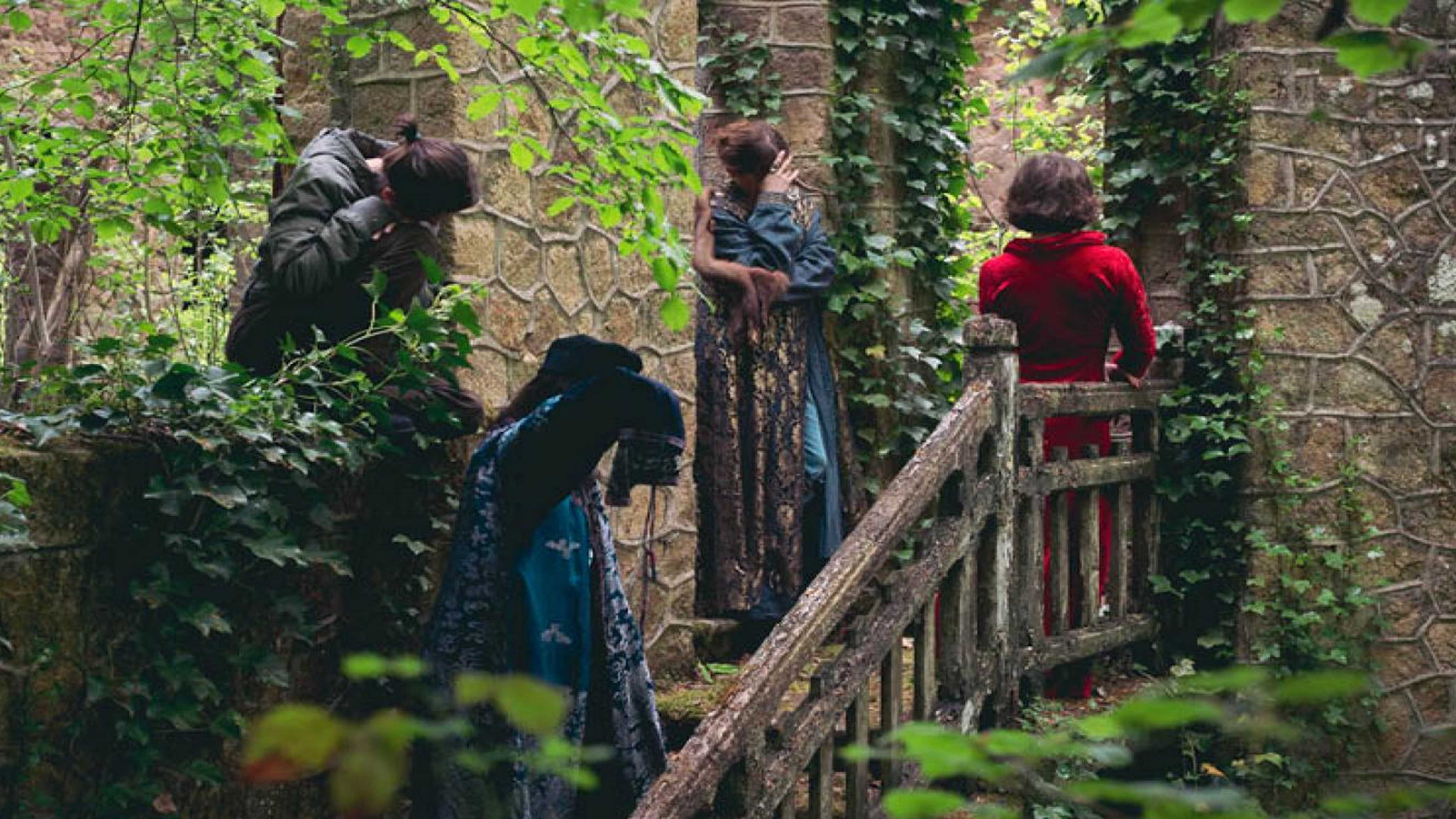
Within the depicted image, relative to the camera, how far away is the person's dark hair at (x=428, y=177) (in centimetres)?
376

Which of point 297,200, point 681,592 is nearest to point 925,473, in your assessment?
point 681,592

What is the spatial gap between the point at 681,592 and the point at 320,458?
2.19m

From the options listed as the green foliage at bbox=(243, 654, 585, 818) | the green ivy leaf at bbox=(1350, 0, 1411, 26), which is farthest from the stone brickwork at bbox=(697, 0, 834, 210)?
the green foliage at bbox=(243, 654, 585, 818)

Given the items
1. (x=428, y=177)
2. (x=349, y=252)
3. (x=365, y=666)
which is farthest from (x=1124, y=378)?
(x=365, y=666)

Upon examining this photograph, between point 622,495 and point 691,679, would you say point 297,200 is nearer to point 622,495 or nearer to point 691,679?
point 622,495

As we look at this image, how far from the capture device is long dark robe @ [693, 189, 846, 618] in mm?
5684

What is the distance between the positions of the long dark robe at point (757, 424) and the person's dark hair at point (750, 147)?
120 mm

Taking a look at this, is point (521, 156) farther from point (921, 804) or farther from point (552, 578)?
point (921, 804)

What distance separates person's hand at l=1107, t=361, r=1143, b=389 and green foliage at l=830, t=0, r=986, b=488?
136cm

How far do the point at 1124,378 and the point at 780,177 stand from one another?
1.59 m

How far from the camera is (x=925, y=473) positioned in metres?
4.26

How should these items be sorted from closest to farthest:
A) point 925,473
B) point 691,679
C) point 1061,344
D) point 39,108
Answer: point 925,473
point 39,108
point 1061,344
point 691,679

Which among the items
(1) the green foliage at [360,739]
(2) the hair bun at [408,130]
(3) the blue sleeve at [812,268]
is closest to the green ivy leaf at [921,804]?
(1) the green foliage at [360,739]

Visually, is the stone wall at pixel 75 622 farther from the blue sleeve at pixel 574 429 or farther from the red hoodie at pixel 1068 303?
the red hoodie at pixel 1068 303
